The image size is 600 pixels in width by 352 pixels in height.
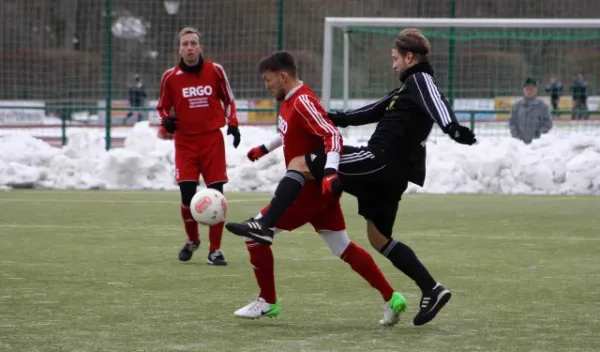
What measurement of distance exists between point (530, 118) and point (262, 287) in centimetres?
1377

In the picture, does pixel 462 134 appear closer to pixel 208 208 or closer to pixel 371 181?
pixel 371 181

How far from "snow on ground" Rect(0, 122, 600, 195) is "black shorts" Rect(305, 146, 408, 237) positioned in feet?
35.9

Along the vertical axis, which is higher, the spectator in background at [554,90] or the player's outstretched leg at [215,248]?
the spectator in background at [554,90]

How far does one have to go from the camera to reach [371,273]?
6535mm

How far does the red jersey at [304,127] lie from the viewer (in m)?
6.44

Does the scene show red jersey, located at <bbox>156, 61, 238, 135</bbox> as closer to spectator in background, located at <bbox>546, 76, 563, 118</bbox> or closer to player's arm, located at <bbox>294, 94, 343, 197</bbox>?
player's arm, located at <bbox>294, 94, 343, 197</bbox>

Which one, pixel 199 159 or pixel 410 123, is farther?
pixel 199 159

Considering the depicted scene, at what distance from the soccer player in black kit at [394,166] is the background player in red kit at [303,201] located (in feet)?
0.30

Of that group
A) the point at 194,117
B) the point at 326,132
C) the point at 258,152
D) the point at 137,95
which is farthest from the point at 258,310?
the point at 137,95

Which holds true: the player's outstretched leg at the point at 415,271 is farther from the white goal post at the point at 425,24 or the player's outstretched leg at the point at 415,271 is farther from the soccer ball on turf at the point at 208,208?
the white goal post at the point at 425,24

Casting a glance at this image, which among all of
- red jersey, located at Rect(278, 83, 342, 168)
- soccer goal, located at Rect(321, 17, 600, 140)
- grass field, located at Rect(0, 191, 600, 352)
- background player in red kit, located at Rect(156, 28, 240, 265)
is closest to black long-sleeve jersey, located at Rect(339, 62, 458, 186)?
red jersey, located at Rect(278, 83, 342, 168)

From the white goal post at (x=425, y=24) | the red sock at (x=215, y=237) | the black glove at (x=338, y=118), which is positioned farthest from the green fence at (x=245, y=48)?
the black glove at (x=338, y=118)

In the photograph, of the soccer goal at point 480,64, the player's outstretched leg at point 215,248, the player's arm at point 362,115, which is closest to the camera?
the player's arm at point 362,115

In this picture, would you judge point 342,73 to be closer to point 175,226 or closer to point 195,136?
point 175,226
